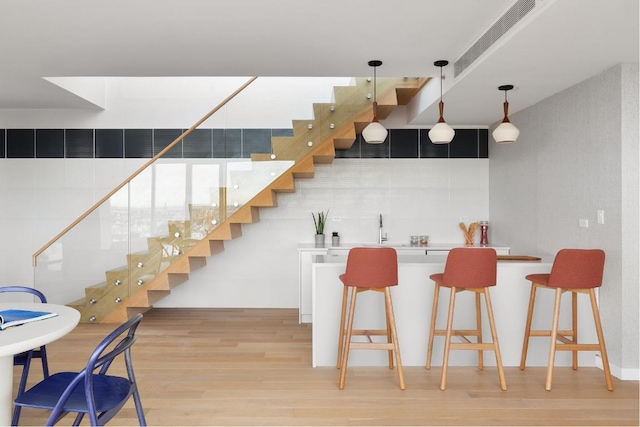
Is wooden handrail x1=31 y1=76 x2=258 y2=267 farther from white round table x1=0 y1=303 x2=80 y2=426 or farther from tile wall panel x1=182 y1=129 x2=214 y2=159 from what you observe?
white round table x1=0 y1=303 x2=80 y2=426

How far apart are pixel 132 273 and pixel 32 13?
3118 millimetres

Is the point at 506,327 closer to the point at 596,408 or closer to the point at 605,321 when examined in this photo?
the point at 605,321

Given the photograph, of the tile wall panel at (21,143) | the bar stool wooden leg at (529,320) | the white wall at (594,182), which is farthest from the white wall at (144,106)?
the bar stool wooden leg at (529,320)

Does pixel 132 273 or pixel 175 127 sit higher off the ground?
pixel 175 127

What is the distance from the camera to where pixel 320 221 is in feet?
21.1

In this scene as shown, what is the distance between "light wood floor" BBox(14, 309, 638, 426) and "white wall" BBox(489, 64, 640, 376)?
60 centimetres

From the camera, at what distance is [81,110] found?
654 centimetres

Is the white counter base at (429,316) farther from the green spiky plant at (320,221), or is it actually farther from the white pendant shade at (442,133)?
the green spiky plant at (320,221)

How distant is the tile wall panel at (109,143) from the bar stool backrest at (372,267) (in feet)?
13.5

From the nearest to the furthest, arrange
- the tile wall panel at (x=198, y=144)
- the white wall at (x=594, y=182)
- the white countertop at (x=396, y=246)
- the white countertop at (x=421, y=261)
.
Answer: the white wall at (x=594, y=182) < the white countertop at (x=421, y=261) < the tile wall panel at (x=198, y=144) < the white countertop at (x=396, y=246)

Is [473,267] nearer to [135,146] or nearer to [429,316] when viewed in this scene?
[429,316]

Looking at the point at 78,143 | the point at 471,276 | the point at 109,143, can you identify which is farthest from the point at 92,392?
the point at 78,143

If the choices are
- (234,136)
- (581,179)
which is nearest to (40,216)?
(234,136)

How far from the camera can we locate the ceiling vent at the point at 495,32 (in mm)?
3072
